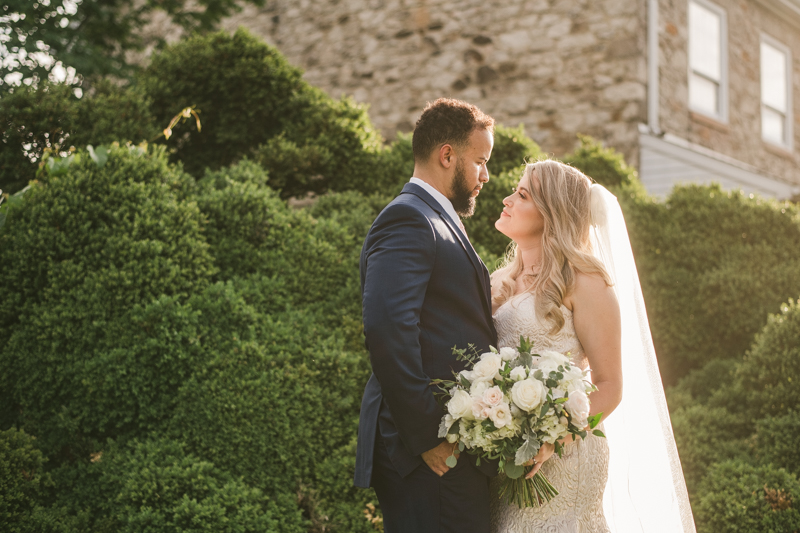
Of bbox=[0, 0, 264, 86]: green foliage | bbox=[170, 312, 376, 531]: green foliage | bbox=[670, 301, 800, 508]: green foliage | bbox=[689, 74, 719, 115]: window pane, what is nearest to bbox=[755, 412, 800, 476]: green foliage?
bbox=[670, 301, 800, 508]: green foliage

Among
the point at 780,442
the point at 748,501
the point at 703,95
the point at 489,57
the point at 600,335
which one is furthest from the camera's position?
the point at 703,95

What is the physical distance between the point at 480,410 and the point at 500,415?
0.24 feet

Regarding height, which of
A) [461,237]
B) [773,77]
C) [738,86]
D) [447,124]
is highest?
[773,77]

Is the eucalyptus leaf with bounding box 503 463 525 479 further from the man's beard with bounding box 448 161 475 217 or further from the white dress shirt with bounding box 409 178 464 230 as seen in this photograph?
the man's beard with bounding box 448 161 475 217

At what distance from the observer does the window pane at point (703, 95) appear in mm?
11209

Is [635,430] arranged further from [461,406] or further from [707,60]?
[707,60]

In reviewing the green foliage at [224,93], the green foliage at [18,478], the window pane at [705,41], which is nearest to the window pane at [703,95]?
the window pane at [705,41]

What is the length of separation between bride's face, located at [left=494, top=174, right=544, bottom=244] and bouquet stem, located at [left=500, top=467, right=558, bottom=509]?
3.69 feet

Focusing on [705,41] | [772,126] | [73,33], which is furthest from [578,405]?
[772,126]

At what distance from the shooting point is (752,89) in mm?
12625

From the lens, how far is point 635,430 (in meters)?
2.91

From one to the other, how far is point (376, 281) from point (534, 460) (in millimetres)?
912

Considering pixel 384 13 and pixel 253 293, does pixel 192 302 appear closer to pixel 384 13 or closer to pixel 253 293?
pixel 253 293

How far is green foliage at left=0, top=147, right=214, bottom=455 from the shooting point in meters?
4.09
